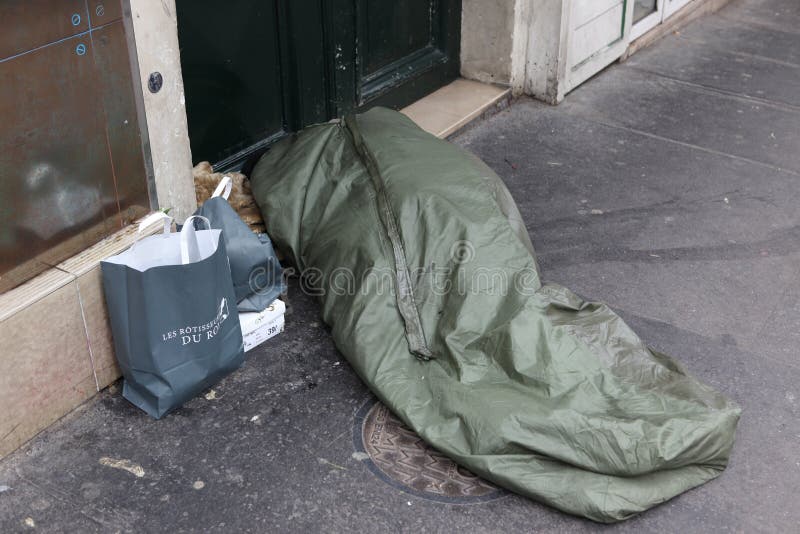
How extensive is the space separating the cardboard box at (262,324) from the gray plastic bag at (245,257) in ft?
0.07

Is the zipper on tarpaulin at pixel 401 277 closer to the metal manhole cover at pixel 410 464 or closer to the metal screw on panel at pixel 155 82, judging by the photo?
the metal manhole cover at pixel 410 464

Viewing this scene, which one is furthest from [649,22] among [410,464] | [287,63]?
[410,464]

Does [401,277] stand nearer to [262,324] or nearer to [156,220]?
[262,324]

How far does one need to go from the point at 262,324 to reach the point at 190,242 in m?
0.46

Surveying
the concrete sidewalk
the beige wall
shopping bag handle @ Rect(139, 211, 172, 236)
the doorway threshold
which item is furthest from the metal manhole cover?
the doorway threshold

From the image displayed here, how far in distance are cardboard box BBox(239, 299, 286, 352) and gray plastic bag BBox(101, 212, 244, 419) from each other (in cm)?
16

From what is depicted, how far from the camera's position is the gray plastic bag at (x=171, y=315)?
2.91 meters

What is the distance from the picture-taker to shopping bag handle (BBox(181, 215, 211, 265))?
3.04 metres

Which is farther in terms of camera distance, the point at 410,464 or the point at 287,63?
the point at 287,63

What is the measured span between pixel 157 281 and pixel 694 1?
514 centimetres

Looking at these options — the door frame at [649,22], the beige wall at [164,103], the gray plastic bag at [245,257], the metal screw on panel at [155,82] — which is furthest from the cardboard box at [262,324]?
the door frame at [649,22]

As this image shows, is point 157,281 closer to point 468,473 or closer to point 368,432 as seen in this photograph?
point 368,432

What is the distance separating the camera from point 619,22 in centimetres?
579

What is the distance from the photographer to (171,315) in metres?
2.93
